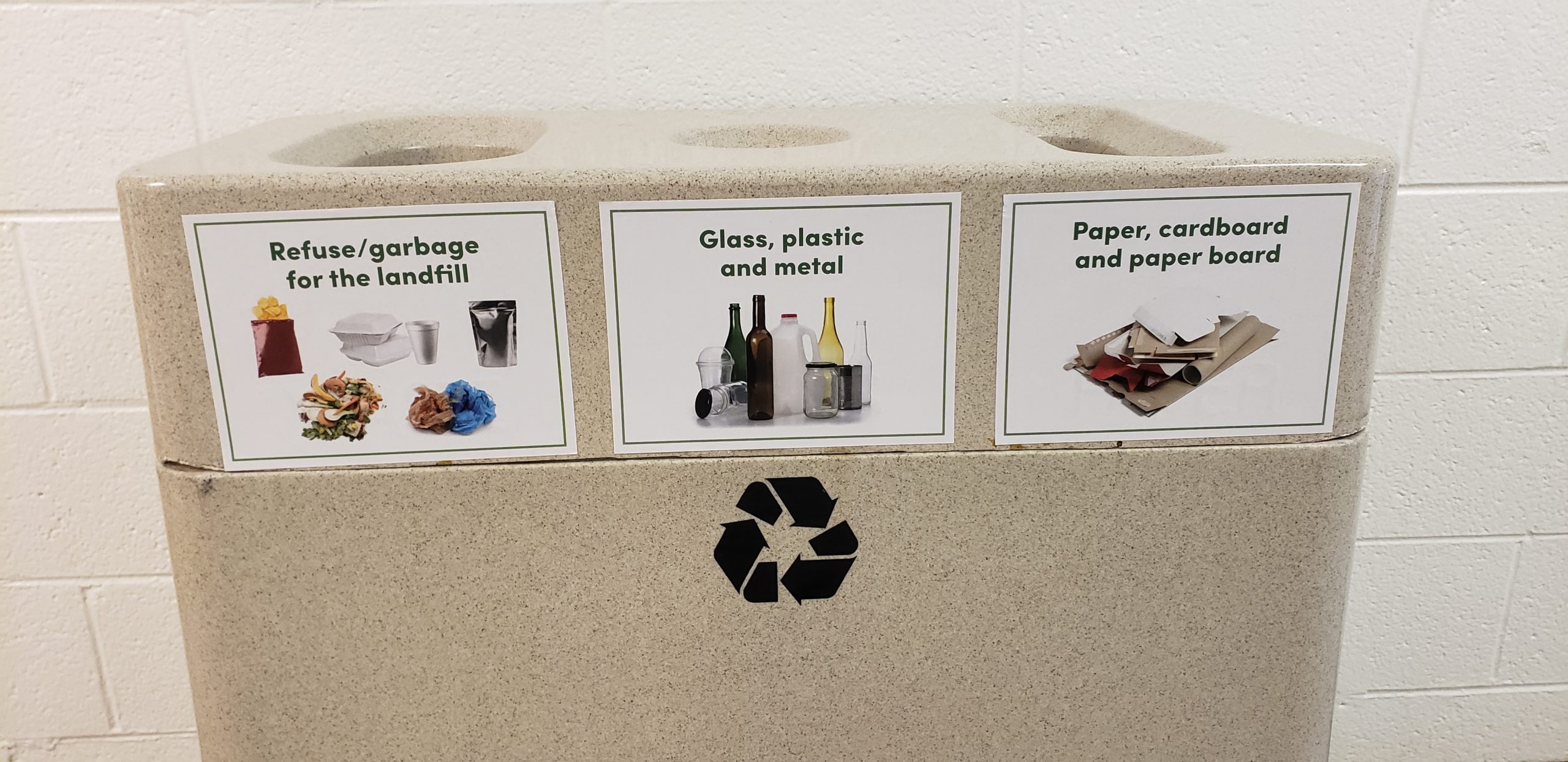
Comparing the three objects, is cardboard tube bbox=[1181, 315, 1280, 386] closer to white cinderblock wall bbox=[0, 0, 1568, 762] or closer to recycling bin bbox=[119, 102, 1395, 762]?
recycling bin bbox=[119, 102, 1395, 762]

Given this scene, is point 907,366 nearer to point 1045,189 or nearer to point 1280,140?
point 1045,189

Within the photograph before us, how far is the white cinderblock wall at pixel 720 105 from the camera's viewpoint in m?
1.06

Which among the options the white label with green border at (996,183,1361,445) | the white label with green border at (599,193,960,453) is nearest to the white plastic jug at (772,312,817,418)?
the white label with green border at (599,193,960,453)

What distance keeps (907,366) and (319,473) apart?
0.42 m

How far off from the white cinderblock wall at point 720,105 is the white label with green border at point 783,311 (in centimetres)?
46

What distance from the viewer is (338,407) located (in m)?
0.71

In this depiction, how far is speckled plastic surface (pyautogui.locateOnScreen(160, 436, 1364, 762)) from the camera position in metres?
0.74

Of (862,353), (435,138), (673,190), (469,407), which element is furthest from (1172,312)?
(435,138)

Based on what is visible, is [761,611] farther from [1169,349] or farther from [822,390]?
[1169,349]

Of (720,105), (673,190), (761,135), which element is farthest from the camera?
(720,105)

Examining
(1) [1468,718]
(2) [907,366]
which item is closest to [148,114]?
(2) [907,366]

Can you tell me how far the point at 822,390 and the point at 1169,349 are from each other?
24 centimetres

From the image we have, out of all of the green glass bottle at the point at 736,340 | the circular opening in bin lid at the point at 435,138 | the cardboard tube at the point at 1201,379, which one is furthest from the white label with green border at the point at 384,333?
the cardboard tube at the point at 1201,379

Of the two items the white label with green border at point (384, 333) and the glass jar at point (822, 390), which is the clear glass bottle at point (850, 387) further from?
the white label with green border at point (384, 333)
